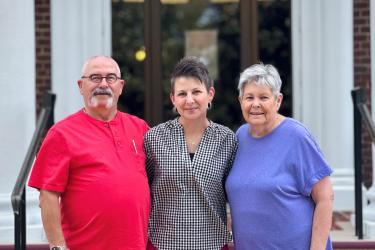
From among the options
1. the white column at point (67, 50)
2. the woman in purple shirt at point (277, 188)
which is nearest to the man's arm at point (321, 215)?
the woman in purple shirt at point (277, 188)

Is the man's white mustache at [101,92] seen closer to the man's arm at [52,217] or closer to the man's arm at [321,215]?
the man's arm at [52,217]

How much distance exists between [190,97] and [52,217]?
85cm

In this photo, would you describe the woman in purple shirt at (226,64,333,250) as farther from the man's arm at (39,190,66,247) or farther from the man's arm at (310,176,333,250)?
the man's arm at (39,190,66,247)

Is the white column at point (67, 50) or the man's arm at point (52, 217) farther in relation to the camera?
the white column at point (67, 50)

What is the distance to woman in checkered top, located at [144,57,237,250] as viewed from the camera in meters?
3.90

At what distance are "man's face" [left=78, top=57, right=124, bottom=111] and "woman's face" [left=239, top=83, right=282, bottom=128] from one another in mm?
634

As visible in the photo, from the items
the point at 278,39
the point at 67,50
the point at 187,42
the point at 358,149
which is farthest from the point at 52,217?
the point at 187,42

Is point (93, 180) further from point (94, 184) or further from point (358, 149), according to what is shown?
point (358, 149)

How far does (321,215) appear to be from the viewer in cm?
382

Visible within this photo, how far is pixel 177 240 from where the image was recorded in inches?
155

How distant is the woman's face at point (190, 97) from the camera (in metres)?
3.94

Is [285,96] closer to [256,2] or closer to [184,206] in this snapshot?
[256,2]

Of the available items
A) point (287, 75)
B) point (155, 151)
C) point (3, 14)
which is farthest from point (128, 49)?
point (155, 151)

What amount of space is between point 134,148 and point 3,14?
3.18m
